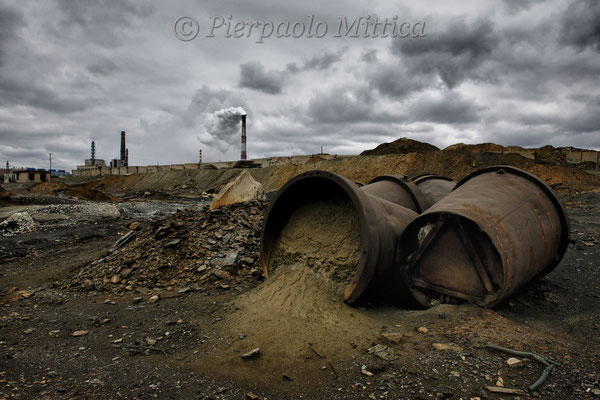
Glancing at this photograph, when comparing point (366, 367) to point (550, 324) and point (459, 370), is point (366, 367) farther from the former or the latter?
point (550, 324)

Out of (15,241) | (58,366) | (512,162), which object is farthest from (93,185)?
(58,366)

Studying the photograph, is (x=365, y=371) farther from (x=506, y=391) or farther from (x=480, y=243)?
(x=480, y=243)

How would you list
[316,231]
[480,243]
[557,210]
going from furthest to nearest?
[316,231] → [557,210] → [480,243]

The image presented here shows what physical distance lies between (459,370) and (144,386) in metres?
2.22

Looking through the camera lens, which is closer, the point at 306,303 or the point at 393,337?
the point at 393,337

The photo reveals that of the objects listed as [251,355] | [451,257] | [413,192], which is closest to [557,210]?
[451,257]

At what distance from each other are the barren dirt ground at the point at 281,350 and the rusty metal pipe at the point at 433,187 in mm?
1856

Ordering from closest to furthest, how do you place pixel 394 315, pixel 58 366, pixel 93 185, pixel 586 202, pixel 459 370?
pixel 459 370 → pixel 58 366 → pixel 394 315 → pixel 586 202 → pixel 93 185

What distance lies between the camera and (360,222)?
11.8ft

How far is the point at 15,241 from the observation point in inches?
345

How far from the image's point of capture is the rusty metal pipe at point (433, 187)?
5.77 m

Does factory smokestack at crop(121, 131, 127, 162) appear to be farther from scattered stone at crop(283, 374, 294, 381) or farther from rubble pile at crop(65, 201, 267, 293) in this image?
scattered stone at crop(283, 374, 294, 381)

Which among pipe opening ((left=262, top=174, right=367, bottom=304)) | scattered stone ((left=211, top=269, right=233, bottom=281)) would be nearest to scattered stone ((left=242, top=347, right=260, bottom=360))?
pipe opening ((left=262, top=174, right=367, bottom=304))

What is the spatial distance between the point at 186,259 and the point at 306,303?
7.87 ft
